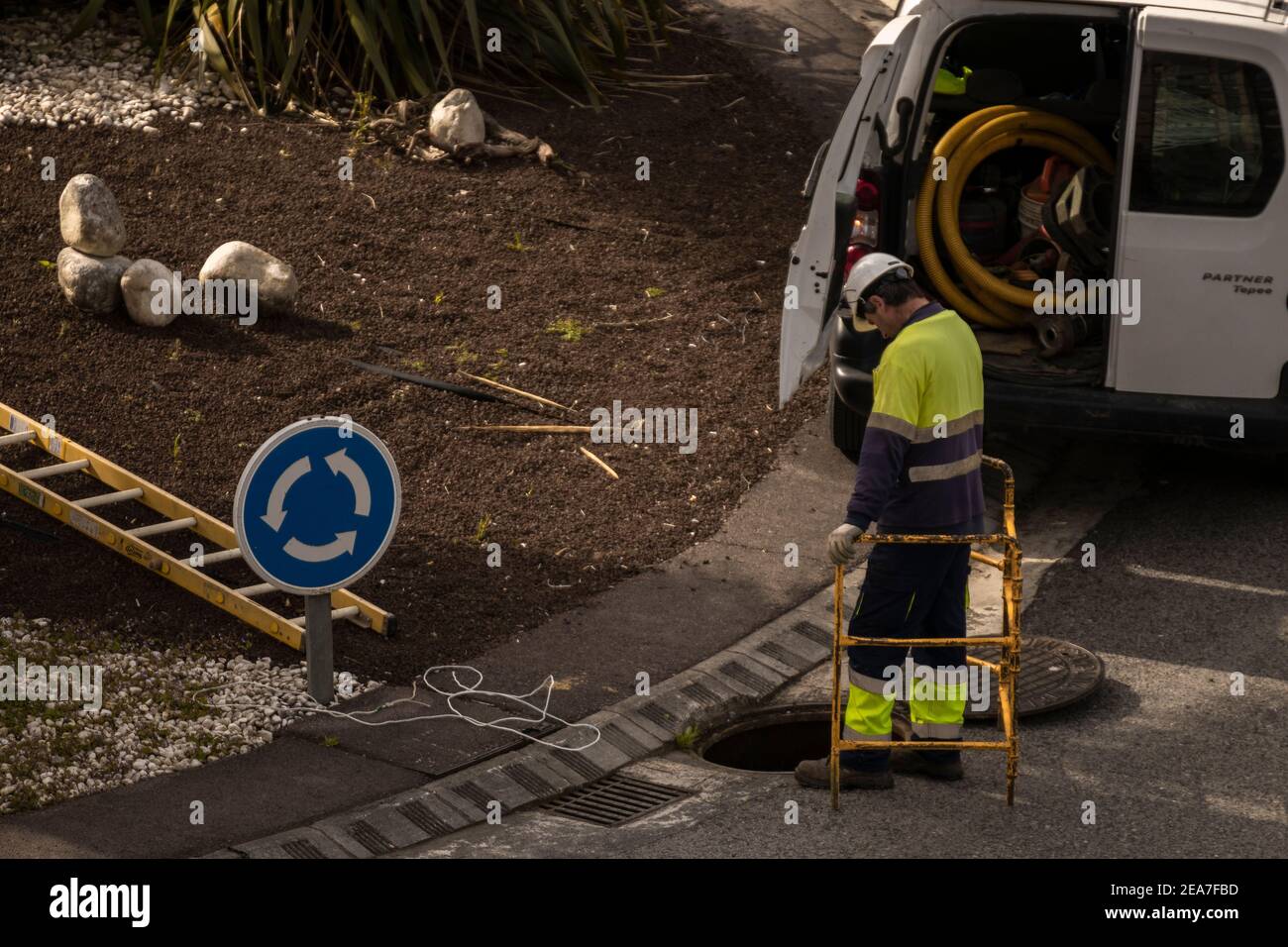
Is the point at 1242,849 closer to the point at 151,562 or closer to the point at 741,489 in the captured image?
the point at 741,489

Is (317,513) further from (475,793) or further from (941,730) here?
(941,730)

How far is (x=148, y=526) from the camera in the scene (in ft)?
25.4

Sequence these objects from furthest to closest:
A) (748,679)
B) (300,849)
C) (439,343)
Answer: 1. (439,343)
2. (748,679)
3. (300,849)

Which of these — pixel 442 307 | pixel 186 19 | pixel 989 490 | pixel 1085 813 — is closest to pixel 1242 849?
pixel 1085 813

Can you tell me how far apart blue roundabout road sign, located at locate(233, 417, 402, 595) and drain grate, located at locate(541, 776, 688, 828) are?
1194 mm

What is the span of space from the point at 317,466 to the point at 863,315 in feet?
6.92

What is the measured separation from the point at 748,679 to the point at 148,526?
2771 mm

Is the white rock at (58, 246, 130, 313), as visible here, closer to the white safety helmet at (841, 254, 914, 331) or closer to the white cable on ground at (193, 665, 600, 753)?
the white cable on ground at (193, 665, 600, 753)

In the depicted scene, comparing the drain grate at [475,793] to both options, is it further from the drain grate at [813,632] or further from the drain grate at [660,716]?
the drain grate at [813,632]

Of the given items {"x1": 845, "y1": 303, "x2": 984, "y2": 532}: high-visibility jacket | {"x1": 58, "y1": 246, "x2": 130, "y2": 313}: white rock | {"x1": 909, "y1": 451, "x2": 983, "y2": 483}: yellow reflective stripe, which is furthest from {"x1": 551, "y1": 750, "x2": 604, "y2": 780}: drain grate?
{"x1": 58, "y1": 246, "x2": 130, "y2": 313}: white rock

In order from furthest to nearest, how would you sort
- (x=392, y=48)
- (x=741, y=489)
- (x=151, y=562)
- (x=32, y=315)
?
(x=392, y=48), (x=32, y=315), (x=741, y=489), (x=151, y=562)

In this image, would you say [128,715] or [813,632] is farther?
[813,632]

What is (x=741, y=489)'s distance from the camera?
345 inches

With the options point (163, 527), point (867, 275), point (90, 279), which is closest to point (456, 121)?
point (90, 279)
